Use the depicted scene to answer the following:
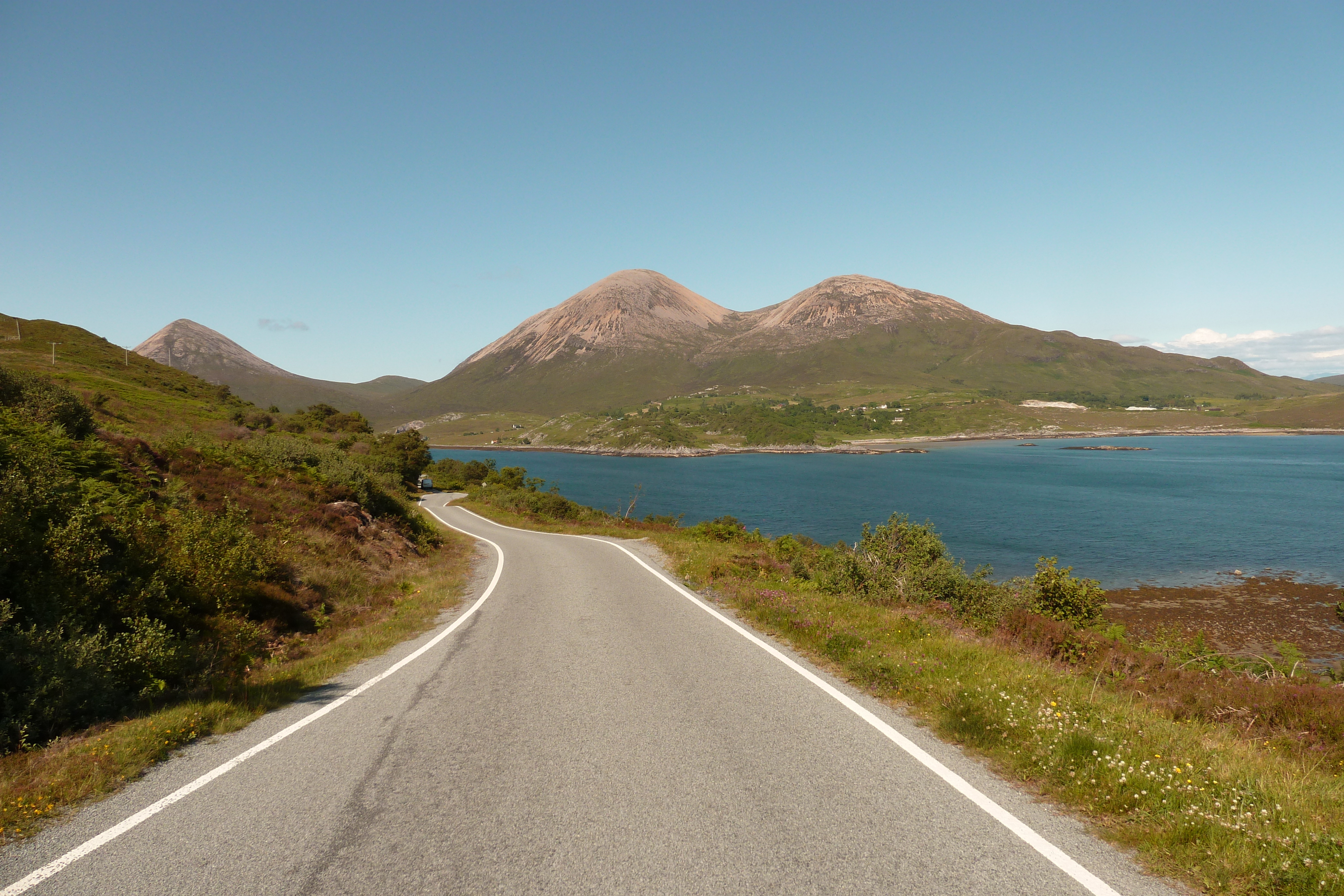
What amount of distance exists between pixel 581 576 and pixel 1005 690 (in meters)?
14.0

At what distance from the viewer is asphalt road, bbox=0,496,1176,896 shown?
3920mm

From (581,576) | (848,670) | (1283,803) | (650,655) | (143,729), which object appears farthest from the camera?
(581,576)

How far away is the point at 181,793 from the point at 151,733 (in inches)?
55.1

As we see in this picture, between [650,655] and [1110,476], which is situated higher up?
[650,655]

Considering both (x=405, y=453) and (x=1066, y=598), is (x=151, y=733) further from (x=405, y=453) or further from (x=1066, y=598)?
(x=405, y=453)

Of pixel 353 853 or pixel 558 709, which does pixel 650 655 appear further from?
pixel 353 853

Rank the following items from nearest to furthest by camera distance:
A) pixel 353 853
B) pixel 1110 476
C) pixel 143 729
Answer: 1. pixel 353 853
2. pixel 143 729
3. pixel 1110 476

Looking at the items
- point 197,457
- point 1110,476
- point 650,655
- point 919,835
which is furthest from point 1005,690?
point 1110,476

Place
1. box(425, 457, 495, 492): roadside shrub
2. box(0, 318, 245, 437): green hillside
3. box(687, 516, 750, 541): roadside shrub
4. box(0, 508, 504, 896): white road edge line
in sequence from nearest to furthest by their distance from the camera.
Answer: box(0, 508, 504, 896): white road edge line, box(0, 318, 245, 437): green hillside, box(687, 516, 750, 541): roadside shrub, box(425, 457, 495, 492): roadside shrub

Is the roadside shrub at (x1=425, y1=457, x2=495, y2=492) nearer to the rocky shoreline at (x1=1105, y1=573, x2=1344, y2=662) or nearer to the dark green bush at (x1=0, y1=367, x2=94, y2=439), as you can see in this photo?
the dark green bush at (x1=0, y1=367, x2=94, y2=439)

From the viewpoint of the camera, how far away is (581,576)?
62.7ft

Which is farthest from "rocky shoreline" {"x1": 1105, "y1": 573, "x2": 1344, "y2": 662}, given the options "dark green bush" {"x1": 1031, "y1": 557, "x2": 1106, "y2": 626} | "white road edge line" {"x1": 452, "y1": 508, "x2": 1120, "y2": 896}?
"white road edge line" {"x1": 452, "y1": 508, "x2": 1120, "y2": 896}

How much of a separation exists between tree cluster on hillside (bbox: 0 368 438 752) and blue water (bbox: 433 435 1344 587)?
164 feet

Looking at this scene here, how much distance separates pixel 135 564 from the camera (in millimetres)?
8969
